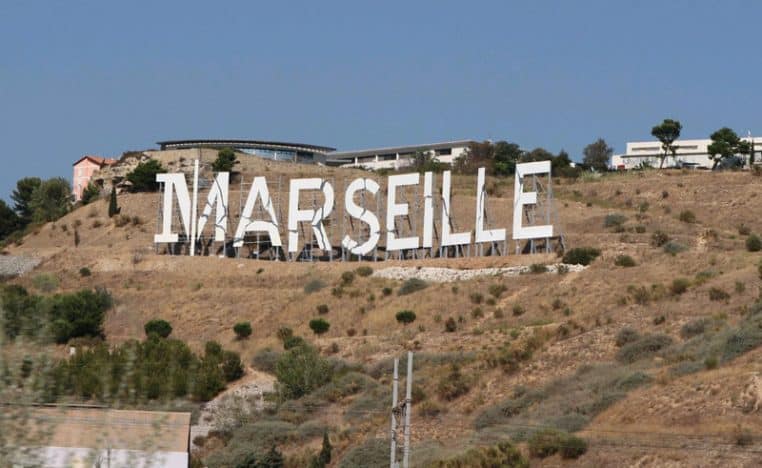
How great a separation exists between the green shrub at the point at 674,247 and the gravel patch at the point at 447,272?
222 inches

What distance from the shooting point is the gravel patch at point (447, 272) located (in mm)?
63656

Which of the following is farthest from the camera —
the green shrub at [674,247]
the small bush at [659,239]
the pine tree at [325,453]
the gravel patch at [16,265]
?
the gravel patch at [16,265]

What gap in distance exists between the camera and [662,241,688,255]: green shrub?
66775 millimetres

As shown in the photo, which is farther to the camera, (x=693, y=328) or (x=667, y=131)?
(x=667, y=131)

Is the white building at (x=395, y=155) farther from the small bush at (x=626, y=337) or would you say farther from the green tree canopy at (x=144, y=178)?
the small bush at (x=626, y=337)

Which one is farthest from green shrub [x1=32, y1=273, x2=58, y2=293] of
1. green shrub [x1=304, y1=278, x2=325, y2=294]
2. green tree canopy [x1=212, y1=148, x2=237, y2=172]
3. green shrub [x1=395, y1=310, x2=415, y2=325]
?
green tree canopy [x1=212, y1=148, x2=237, y2=172]

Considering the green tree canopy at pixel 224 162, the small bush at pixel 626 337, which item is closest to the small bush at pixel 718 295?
the small bush at pixel 626 337

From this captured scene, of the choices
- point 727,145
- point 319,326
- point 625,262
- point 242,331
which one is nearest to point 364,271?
point 319,326

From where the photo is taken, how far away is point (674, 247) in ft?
223

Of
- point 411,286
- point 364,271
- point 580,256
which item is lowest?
point 411,286

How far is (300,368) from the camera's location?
4966 cm

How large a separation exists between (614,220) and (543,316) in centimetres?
2251

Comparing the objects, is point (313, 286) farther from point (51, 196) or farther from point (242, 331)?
point (51, 196)

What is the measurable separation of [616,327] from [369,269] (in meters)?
19.5
